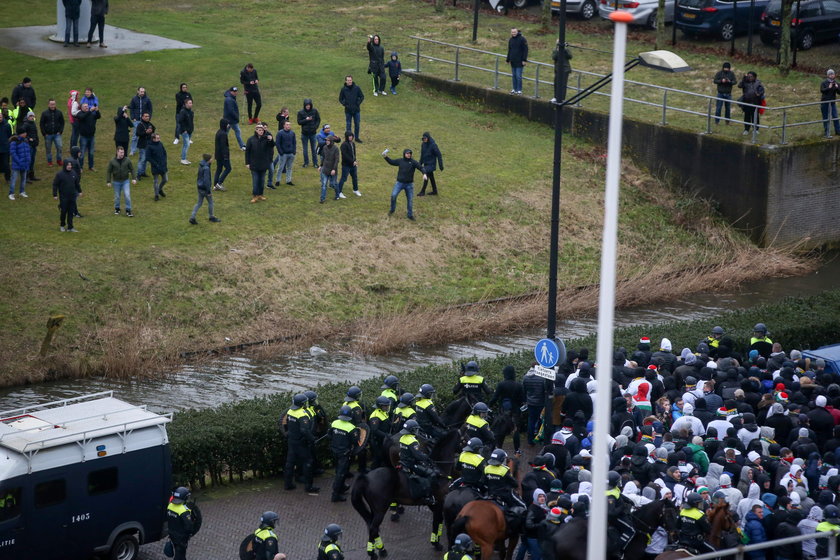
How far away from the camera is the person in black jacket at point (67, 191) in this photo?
2562 centimetres

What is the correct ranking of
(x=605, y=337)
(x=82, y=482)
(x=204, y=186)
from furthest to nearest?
(x=204, y=186)
(x=82, y=482)
(x=605, y=337)

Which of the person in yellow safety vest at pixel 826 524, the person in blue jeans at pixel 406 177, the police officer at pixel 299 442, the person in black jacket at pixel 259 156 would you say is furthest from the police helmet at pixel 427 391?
the person in black jacket at pixel 259 156

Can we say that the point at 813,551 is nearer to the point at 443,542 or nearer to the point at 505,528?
the point at 505,528

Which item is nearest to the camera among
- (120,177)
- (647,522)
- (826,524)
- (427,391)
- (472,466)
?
(826,524)

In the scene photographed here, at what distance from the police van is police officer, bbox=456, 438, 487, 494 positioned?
3892 mm

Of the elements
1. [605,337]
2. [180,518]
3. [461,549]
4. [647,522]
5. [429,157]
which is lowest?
[647,522]

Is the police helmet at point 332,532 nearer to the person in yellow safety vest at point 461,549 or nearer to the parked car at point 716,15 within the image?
the person in yellow safety vest at point 461,549

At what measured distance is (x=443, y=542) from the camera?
15.9 m

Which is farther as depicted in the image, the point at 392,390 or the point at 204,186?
the point at 204,186

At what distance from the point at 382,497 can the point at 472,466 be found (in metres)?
1.32

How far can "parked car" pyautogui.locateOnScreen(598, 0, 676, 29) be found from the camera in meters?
44.4

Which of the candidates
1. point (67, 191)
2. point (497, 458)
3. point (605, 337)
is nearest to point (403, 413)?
point (497, 458)

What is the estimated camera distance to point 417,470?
15.5m

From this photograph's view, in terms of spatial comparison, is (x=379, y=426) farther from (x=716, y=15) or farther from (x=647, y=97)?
(x=716, y=15)
